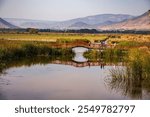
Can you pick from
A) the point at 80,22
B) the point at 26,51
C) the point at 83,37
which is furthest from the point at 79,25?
the point at 26,51

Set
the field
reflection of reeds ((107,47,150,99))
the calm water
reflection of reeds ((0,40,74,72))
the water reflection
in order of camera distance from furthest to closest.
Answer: the water reflection, the field, reflection of reeds ((0,40,74,72)), reflection of reeds ((107,47,150,99)), the calm water

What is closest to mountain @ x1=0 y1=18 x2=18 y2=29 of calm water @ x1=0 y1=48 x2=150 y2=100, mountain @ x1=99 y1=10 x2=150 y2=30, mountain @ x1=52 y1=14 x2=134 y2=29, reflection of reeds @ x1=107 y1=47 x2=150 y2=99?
mountain @ x1=52 y1=14 x2=134 y2=29

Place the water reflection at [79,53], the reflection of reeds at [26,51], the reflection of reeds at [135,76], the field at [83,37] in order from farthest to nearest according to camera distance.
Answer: the water reflection at [79,53]
the field at [83,37]
the reflection of reeds at [26,51]
the reflection of reeds at [135,76]

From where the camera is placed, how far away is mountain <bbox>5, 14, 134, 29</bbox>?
281 inches

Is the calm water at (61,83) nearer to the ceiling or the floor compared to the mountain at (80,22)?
nearer to the floor

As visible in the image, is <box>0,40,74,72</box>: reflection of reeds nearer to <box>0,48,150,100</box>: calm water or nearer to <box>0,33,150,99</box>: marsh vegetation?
<box>0,33,150,99</box>: marsh vegetation

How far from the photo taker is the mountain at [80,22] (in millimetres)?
7125

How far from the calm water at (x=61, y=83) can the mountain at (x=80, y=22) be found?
0.63 m

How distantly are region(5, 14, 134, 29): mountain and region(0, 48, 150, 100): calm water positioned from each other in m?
0.63

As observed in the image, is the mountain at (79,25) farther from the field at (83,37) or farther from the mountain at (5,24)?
the mountain at (5,24)

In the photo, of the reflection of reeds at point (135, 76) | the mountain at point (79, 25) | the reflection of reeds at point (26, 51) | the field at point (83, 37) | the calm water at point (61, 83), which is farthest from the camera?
the mountain at point (79, 25)

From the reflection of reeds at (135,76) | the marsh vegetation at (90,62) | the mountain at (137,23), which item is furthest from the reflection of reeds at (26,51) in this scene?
the reflection of reeds at (135,76)

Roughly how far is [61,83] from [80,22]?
2.36 meters

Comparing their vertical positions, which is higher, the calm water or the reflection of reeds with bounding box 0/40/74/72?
the reflection of reeds with bounding box 0/40/74/72
